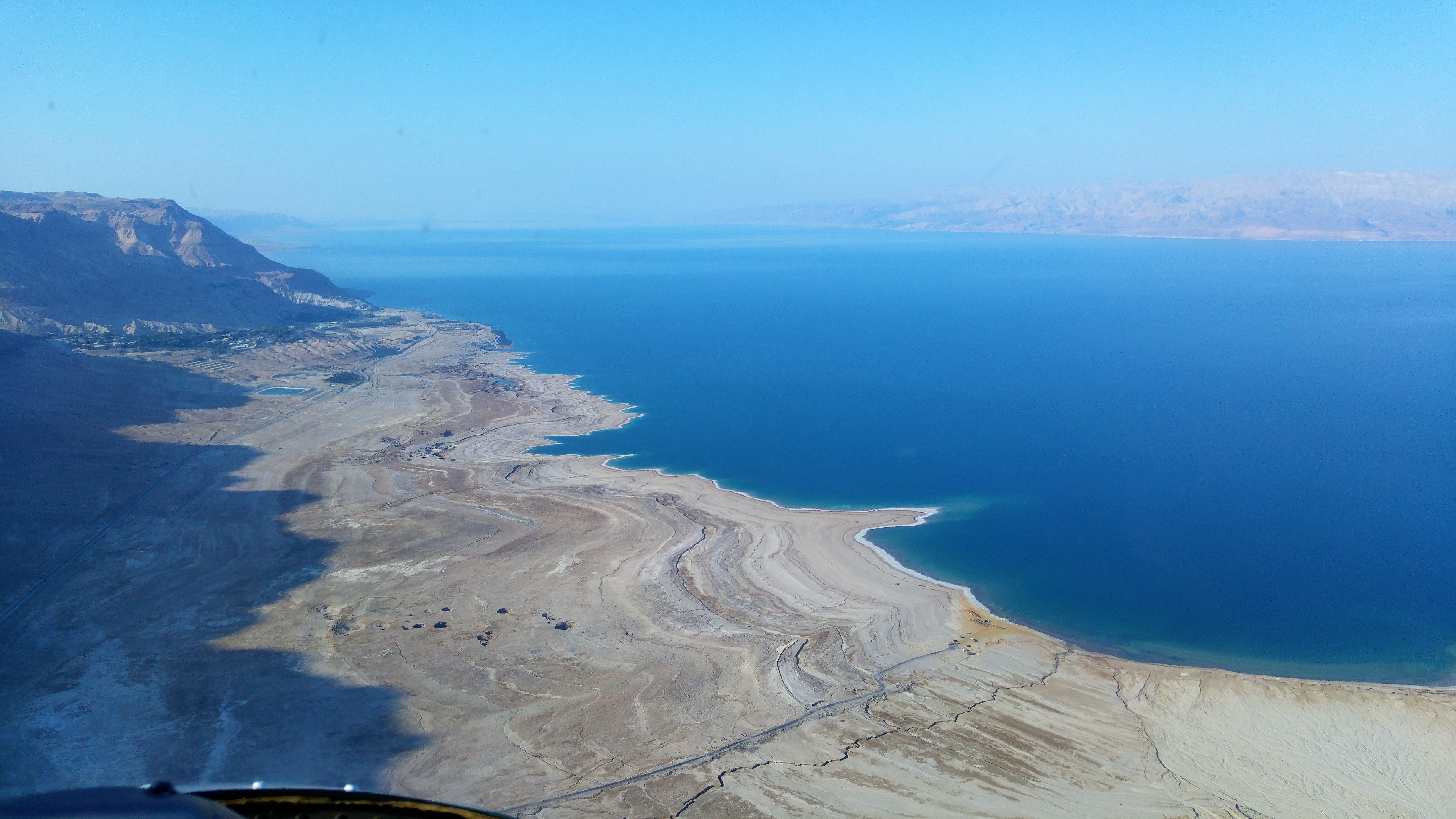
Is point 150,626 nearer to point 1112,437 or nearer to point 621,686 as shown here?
point 621,686

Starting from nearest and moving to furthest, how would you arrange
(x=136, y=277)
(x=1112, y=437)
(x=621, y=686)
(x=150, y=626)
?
(x=621, y=686)
(x=150, y=626)
(x=1112, y=437)
(x=136, y=277)

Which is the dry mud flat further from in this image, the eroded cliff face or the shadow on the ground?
the eroded cliff face

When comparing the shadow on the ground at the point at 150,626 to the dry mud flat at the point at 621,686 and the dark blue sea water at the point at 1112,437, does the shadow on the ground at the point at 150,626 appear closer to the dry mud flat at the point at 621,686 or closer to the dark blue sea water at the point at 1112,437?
the dry mud flat at the point at 621,686

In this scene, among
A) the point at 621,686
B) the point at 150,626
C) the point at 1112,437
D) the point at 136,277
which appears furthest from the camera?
the point at 136,277

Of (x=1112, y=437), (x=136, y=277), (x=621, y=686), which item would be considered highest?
(x=136, y=277)

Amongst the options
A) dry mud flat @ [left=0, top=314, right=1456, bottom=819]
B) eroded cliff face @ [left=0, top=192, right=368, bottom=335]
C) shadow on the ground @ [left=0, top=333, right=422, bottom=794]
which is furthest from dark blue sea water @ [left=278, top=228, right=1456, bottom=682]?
eroded cliff face @ [left=0, top=192, right=368, bottom=335]

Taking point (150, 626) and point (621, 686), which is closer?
point (621, 686)

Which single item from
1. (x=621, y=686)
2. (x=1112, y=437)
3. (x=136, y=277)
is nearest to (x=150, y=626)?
(x=621, y=686)

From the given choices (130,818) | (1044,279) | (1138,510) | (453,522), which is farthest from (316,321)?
(1044,279)
